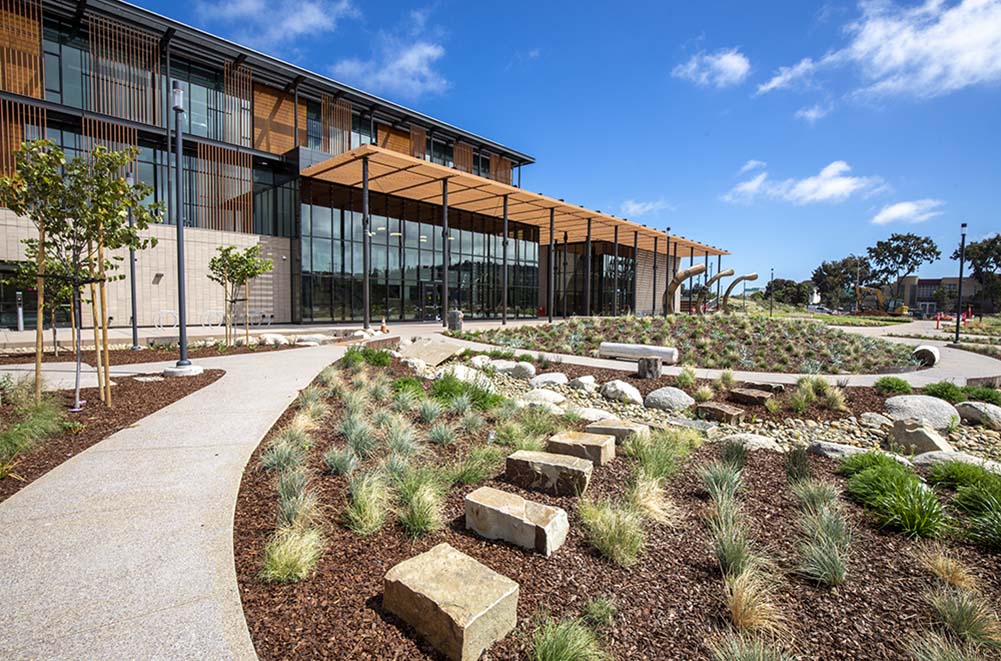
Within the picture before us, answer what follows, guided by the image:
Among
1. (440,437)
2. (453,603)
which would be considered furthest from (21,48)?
(453,603)

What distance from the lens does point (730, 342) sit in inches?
715

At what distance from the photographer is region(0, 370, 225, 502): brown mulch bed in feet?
15.1

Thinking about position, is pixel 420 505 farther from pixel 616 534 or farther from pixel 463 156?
pixel 463 156

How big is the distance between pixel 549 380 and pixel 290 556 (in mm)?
8760

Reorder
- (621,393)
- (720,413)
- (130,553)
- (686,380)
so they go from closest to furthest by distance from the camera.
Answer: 1. (130,553)
2. (720,413)
3. (621,393)
4. (686,380)

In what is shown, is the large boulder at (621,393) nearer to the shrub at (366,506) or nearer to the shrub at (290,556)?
the shrub at (366,506)

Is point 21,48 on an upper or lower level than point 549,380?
upper

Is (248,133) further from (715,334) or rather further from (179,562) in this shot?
(179,562)

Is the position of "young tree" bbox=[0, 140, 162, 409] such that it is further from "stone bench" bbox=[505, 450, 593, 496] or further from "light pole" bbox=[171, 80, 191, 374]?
"stone bench" bbox=[505, 450, 593, 496]

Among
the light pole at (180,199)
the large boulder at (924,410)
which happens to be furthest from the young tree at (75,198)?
A: the large boulder at (924,410)

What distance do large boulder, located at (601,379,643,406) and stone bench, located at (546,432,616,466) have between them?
4.87 metres

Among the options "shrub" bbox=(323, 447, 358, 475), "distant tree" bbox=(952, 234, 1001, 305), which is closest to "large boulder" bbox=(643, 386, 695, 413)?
"shrub" bbox=(323, 447, 358, 475)

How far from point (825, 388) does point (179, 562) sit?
11.3 m

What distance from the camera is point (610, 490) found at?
15.0 feet
